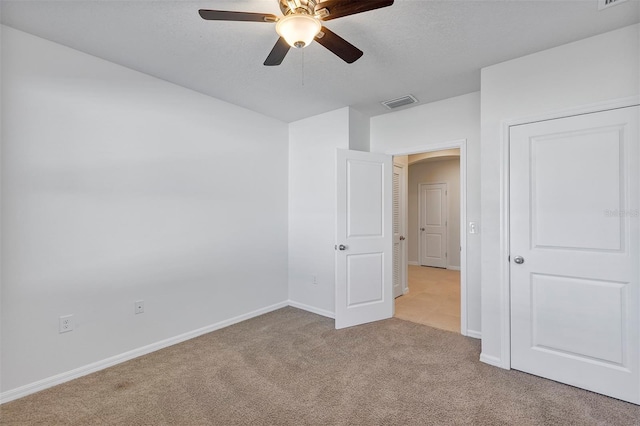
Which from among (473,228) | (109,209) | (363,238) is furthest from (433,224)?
(109,209)

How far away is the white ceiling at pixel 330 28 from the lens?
193cm

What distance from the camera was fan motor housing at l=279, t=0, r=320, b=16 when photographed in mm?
1622

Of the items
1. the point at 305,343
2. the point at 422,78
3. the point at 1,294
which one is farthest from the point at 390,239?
the point at 1,294

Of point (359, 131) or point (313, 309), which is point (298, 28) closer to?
point (359, 131)

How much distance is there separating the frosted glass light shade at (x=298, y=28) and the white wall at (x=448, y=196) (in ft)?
20.5

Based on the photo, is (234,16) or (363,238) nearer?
(234,16)

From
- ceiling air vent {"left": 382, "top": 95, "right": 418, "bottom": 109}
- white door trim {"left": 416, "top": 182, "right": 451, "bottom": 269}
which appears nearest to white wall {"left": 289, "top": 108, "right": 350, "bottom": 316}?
ceiling air vent {"left": 382, "top": 95, "right": 418, "bottom": 109}

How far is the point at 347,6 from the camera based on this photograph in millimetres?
1564

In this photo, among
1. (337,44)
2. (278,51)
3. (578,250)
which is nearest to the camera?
(337,44)

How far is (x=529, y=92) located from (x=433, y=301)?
3.04 metres

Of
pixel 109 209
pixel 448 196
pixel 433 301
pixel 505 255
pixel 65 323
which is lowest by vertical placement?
pixel 433 301

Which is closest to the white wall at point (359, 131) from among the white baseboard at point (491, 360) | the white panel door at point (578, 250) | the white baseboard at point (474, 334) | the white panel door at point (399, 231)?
the white panel door at point (399, 231)

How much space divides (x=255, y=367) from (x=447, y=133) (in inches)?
124

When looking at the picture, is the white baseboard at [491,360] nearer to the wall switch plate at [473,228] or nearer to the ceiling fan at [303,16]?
the wall switch plate at [473,228]
